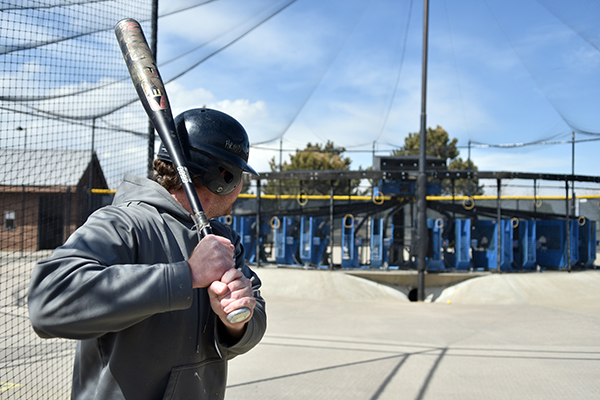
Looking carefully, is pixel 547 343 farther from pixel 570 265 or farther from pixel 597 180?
pixel 597 180

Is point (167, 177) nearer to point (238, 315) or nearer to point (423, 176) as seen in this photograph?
point (238, 315)

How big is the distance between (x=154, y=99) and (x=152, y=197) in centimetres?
34

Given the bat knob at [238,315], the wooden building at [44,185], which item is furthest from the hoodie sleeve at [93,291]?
the wooden building at [44,185]

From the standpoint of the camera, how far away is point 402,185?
11.7 meters

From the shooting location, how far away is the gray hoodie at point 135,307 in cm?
102

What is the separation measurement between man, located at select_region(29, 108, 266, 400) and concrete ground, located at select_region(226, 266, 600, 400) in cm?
274

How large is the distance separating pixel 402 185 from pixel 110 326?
11.1 meters

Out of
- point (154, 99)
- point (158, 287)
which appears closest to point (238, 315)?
point (158, 287)

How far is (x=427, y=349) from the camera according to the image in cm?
533

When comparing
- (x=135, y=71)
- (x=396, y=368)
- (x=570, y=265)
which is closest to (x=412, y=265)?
(x=570, y=265)

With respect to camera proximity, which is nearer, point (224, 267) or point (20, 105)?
point (224, 267)

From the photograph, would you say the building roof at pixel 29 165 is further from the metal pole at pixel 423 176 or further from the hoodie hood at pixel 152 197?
the metal pole at pixel 423 176

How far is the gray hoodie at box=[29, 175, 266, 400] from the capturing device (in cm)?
102

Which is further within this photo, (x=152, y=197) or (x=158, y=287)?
(x=152, y=197)
